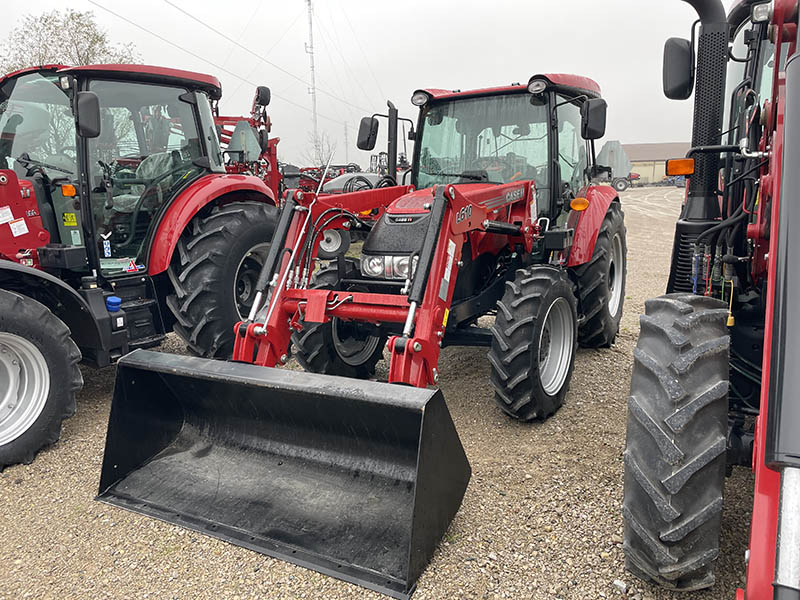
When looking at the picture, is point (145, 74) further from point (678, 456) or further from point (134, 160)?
point (678, 456)

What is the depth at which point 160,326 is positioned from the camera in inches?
187

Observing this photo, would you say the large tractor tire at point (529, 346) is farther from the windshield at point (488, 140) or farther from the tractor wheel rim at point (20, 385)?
the tractor wheel rim at point (20, 385)

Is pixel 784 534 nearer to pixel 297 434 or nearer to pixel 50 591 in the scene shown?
pixel 297 434

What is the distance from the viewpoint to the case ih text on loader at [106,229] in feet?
12.2

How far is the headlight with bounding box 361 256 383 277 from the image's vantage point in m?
3.90

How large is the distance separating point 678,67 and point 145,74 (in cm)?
391

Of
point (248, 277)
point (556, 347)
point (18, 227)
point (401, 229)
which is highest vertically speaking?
point (18, 227)

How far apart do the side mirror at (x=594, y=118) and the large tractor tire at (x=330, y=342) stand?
1.92 meters

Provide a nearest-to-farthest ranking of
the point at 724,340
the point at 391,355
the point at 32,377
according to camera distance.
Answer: the point at 724,340
the point at 391,355
the point at 32,377

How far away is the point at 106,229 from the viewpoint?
4.59 meters

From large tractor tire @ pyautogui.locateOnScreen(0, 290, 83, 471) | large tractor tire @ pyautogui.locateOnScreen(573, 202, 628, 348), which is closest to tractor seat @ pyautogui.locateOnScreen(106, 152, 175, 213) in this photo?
A: large tractor tire @ pyautogui.locateOnScreen(0, 290, 83, 471)

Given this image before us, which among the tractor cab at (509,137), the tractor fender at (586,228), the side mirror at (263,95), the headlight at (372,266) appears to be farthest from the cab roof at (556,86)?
the side mirror at (263,95)

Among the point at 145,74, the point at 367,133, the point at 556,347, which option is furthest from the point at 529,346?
the point at 145,74

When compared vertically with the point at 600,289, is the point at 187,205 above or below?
above
